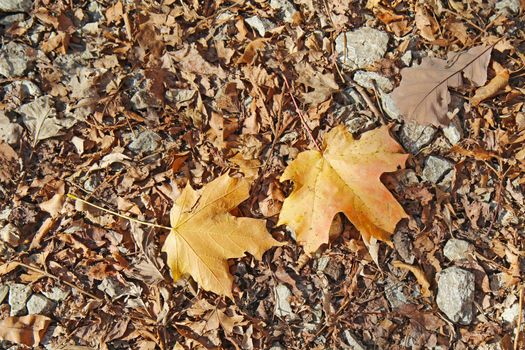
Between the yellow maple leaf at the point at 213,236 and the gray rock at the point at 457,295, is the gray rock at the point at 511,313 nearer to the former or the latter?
Answer: the gray rock at the point at 457,295

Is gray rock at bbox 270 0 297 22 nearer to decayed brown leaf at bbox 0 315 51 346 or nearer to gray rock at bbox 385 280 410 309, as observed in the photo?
gray rock at bbox 385 280 410 309

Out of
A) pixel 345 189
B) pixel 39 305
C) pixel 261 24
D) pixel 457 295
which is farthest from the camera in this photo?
pixel 261 24

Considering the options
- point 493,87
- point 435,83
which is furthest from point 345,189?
point 493,87

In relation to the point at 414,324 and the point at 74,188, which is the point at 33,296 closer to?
the point at 74,188

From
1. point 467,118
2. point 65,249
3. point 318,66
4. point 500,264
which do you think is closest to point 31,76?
point 65,249

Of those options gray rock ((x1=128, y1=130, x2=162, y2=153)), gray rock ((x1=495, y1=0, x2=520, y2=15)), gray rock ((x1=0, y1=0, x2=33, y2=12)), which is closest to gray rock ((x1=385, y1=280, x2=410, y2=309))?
gray rock ((x1=128, y1=130, x2=162, y2=153))

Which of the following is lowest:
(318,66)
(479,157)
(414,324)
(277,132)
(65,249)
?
(414,324)

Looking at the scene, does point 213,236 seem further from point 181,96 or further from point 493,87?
point 493,87
